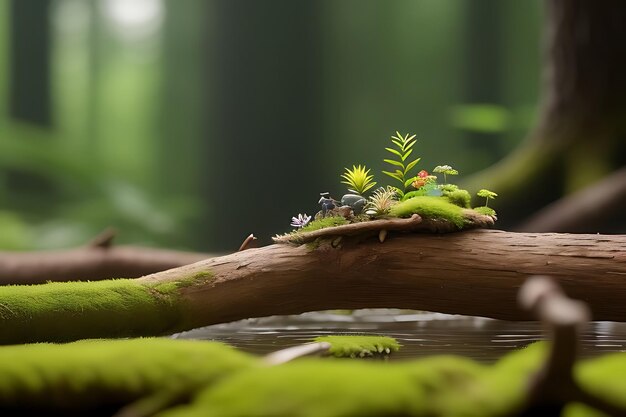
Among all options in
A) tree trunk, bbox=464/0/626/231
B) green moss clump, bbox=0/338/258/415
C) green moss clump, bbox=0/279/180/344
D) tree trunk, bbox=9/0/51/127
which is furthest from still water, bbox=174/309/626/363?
tree trunk, bbox=9/0/51/127

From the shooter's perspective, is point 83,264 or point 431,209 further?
point 83,264

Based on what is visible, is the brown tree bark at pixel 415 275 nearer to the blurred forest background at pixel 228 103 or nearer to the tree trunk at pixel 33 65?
the blurred forest background at pixel 228 103

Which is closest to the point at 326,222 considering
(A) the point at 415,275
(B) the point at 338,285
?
(B) the point at 338,285

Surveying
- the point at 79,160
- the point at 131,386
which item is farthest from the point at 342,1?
the point at 131,386

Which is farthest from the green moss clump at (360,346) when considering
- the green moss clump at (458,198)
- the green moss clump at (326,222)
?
the green moss clump at (458,198)

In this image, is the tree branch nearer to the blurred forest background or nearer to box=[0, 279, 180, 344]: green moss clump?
the blurred forest background

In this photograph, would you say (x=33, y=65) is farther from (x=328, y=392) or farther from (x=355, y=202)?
(x=328, y=392)
